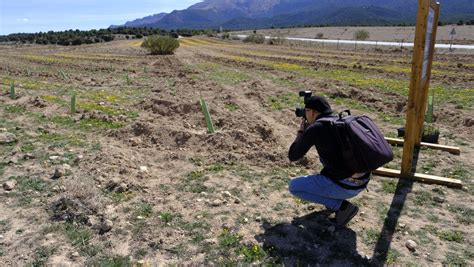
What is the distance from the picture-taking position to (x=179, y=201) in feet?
17.0

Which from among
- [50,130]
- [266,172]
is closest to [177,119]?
[50,130]

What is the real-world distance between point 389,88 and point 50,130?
10811mm

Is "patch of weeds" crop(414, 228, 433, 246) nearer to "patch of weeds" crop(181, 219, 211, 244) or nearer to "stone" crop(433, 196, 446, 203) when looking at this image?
"stone" crop(433, 196, 446, 203)

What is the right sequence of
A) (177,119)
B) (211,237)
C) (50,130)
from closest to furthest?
(211,237) → (50,130) → (177,119)

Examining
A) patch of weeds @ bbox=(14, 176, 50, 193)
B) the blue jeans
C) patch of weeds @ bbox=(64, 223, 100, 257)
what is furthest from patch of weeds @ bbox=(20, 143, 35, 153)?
the blue jeans

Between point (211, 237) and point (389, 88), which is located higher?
point (389, 88)

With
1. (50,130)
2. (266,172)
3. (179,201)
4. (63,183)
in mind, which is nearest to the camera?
(179,201)

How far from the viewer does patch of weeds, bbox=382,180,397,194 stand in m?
5.56

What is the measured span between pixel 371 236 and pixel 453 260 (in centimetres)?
81

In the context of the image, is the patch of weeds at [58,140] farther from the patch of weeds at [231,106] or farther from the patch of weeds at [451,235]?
the patch of weeds at [451,235]

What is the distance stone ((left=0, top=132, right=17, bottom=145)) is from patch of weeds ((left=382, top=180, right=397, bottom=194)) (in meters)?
6.65

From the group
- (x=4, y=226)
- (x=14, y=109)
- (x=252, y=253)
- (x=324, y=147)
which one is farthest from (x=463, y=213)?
(x=14, y=109)

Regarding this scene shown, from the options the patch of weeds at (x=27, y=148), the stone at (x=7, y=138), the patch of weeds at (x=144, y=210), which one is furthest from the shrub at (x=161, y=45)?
the patch of weeds at (x=144, y=210)

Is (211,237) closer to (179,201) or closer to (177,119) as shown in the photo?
(179,201)
